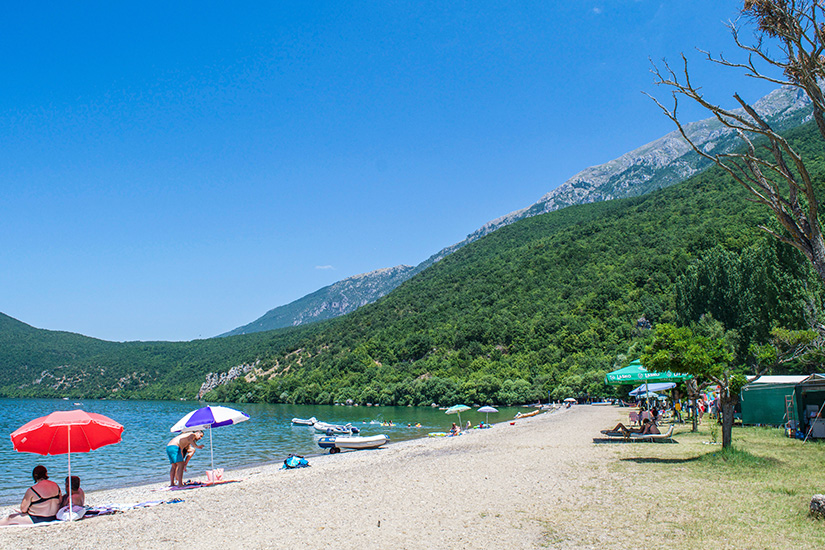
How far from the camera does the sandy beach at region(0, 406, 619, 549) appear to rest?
7.70 meters

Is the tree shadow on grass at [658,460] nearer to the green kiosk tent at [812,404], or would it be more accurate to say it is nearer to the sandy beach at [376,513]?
the sandy beach at [376,513]

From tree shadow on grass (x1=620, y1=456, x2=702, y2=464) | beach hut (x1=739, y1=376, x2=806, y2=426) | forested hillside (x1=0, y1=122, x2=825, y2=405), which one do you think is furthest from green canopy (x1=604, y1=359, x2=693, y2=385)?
forested hillside (x1=0, y1=122, x2=825, y2=405)

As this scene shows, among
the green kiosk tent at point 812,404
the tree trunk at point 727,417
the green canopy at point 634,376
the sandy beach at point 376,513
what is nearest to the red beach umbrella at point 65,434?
the sandy beach at point 376,513

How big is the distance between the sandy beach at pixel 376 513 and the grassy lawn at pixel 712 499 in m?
0.35

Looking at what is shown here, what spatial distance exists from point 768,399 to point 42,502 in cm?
2314

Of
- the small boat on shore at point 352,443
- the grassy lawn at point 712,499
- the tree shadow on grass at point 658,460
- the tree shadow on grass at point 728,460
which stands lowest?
the small boat on shore at point 352,443

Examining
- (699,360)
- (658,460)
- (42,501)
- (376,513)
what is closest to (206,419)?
(42,501)

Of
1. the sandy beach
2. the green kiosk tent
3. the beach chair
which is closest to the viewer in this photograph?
the sandy beach

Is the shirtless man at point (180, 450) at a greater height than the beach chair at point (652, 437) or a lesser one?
greater

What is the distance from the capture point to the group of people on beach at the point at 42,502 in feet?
33.3

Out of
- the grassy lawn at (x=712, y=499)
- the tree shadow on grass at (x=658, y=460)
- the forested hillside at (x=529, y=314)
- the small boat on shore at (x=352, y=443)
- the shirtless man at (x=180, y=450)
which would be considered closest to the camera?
the grassy lawn at (x=712, y=499)

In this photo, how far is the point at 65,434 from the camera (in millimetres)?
10906

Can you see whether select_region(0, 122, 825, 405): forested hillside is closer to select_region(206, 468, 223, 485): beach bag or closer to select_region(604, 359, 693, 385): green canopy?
select_region(604, 359, 693, 385): green canopy

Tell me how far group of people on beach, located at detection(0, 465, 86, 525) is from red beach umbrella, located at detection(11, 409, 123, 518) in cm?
43
